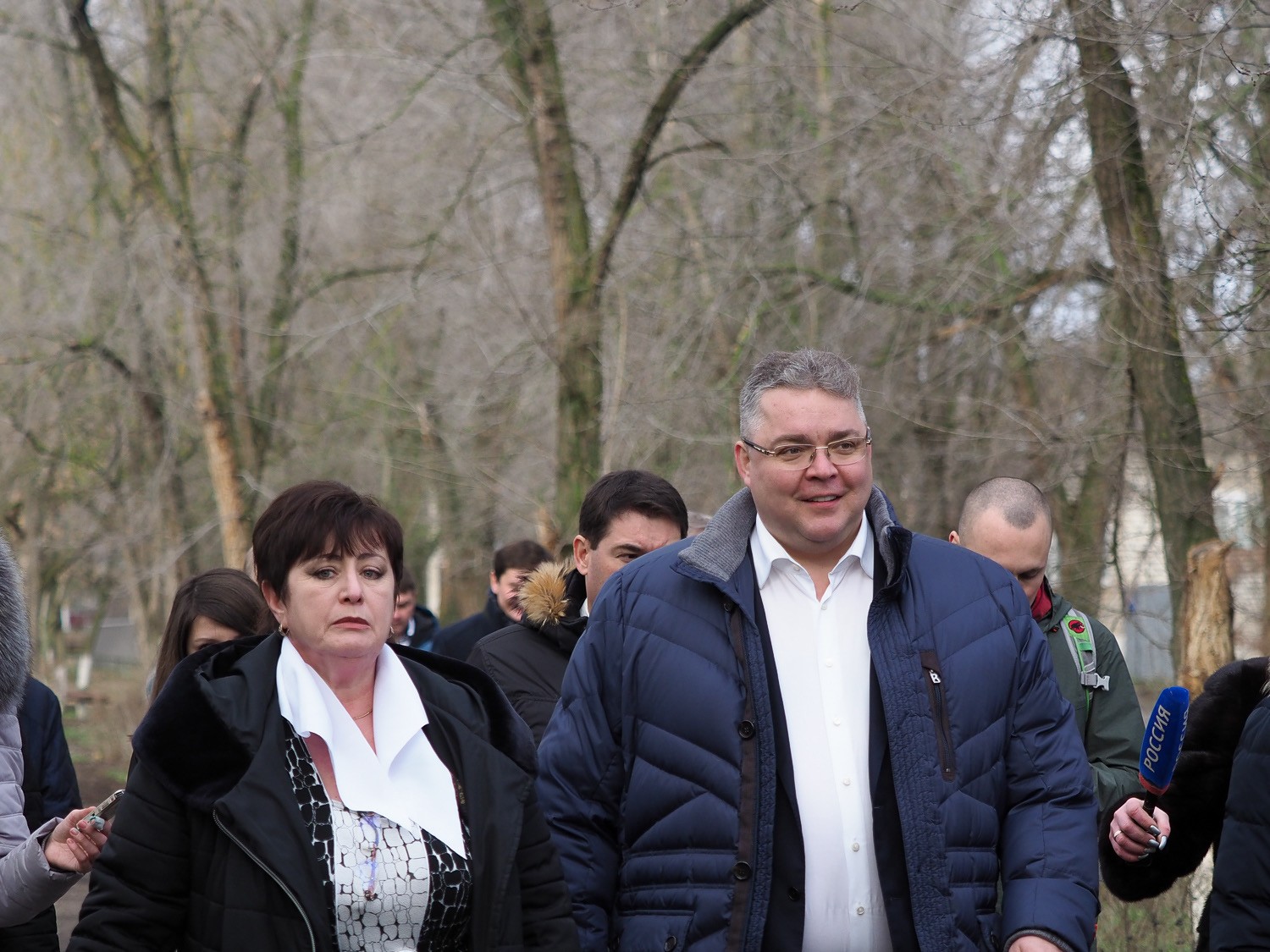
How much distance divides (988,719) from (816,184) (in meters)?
9.92

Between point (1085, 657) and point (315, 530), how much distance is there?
2.48 meters

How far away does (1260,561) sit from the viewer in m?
11.9

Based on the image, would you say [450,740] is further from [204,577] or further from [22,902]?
[204,577]

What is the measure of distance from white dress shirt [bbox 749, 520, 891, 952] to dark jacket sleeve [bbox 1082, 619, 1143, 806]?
143 centimetres

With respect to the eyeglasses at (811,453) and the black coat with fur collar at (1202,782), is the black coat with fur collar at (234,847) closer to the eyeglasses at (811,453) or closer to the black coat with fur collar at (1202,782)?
the eyeglasses at (811,453)

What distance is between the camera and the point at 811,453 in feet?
11.5

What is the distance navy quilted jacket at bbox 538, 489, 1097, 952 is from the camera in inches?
128

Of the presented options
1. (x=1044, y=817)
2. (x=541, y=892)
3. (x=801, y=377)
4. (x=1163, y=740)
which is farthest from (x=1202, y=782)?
(x=541, y=892)

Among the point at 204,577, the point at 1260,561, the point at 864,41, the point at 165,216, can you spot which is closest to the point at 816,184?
the point at 864,41

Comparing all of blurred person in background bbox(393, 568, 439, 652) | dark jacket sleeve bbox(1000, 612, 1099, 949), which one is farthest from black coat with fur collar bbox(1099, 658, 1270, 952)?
blurred person in background bbox(393, 568, 439, 652)

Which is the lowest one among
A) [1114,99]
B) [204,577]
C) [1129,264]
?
[204,577]

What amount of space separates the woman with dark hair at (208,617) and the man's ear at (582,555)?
1.05 m

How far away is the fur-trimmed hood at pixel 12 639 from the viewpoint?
14.1ft

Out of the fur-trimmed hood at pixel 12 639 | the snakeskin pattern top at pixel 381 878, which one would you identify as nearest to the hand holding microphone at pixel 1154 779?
the snakeskin pattern top at pixel 381 878
